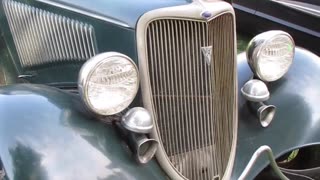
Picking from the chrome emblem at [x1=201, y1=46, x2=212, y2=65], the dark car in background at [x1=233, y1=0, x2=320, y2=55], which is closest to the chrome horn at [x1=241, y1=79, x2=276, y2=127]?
the chrome emblem at [x1=201, y1=46, x2=212, y2=65]

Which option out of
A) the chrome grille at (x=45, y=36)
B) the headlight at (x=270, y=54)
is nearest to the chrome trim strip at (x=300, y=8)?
the headlight at (x=270, y=54)

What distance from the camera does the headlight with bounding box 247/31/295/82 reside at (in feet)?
9.21

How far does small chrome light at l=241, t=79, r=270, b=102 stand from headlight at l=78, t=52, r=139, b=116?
75 cm

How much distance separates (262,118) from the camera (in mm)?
2922

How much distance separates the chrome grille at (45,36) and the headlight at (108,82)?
38cm

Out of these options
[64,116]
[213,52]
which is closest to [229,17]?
[213,52]

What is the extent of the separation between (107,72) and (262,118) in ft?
3.29

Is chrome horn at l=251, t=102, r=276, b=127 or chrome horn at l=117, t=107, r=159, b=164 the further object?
chrome horn at l=251, t=102, r=276, b=127

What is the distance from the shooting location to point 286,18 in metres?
6.57

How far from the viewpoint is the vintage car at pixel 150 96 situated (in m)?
2.27

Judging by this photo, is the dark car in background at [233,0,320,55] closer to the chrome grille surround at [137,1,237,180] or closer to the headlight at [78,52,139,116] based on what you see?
the chrome grille surround at [137,1,237,180]

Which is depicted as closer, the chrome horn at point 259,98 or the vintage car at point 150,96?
the vintage car at point 150,96

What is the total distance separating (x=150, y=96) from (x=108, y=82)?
0.83 ft

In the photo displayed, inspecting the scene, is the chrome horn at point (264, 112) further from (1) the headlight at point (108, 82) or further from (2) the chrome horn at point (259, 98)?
(1) the headlight at point (108, 82)
